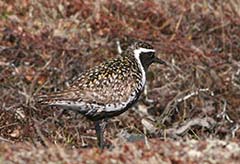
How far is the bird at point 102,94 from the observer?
7.48 m

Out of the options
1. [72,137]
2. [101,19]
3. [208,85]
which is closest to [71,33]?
[101,19]

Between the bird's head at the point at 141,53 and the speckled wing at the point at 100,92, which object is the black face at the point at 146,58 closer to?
the bird's head at the point at 141,53

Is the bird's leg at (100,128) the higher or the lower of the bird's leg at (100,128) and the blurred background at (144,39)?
the lower

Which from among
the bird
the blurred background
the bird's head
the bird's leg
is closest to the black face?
the bird's head

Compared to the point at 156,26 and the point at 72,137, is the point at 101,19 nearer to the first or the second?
the point at 156,26

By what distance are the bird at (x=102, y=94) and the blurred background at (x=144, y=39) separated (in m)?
0.76

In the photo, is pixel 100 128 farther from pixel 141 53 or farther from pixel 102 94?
pixel 141 53

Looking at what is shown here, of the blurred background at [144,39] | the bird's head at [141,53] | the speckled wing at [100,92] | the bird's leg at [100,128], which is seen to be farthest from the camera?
the blurred background at [144,39]

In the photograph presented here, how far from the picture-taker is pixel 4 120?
815 cm

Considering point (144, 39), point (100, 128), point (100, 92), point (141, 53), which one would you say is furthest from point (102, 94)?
point (144, 39)

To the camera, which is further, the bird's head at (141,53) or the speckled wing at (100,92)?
the bird's head at (141,53)

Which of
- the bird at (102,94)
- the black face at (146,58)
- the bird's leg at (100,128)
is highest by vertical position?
the black face at (146,58)

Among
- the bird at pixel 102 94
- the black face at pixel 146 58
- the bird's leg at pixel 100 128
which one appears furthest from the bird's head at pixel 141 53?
the bird's leg at pixel 100 128

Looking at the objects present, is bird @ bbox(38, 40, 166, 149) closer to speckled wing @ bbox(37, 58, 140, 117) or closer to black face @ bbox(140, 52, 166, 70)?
speckled wing @ bbox(37, 58, 140, 117)
